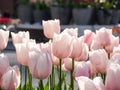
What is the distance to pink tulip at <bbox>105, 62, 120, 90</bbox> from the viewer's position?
1.21 m

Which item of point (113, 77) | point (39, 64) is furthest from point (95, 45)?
point (113, 77)

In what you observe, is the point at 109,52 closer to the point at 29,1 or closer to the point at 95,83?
the point at 95,83

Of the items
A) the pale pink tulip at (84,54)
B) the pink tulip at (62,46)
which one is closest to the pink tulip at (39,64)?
the pink tulip at (62,46)

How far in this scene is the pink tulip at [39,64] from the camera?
151 centimetres

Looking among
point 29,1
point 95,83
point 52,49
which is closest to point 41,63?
point 52,49

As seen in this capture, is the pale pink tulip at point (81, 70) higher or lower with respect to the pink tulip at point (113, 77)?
lower

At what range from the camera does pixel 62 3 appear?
9.94m

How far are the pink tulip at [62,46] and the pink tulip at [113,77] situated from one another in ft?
1.39

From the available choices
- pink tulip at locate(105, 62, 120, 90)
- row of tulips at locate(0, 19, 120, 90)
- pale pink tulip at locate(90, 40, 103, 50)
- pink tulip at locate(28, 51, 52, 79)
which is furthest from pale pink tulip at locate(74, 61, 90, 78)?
pink tulip at locate(105, 62, 120, 90)

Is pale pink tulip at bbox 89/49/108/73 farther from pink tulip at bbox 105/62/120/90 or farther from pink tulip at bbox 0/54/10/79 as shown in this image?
pink tulip at bbox 105/62/120/90

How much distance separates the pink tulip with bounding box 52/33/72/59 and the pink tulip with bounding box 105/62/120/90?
425mm

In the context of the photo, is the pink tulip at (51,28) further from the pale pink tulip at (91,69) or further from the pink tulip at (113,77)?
the pink tulip at (113,77)

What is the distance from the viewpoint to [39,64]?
152 centimetres

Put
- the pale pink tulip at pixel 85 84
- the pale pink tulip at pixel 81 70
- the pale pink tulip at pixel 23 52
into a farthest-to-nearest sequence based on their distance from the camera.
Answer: the pale pink tulip at pixel 23 52, the pale pink tulip at pixel 81 70, the pale pink tulip at pixel 85 84
